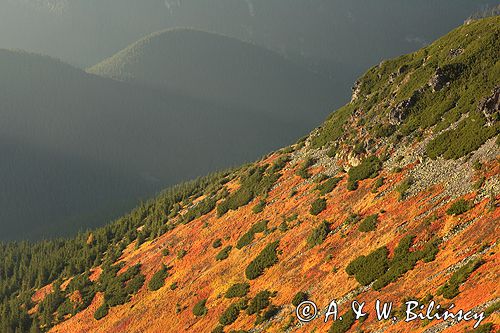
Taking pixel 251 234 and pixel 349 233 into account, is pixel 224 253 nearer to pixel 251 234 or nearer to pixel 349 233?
pixel 251 234

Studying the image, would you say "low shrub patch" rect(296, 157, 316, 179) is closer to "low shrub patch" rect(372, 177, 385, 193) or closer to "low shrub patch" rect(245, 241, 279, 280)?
"low shrub patch" rect(245, 241, 279, 280)

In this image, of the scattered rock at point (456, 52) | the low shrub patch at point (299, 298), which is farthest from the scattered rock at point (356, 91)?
the low shrub patch at point (299, 298)

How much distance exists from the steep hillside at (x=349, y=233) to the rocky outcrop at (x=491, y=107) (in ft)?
0.51

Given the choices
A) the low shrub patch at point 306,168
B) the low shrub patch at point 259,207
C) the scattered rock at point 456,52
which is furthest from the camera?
the low shrub patch at point 306,168

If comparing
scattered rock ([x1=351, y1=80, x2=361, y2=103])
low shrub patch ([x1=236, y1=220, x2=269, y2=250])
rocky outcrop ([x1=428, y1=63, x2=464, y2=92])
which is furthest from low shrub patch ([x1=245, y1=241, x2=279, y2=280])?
scattered rock ([x1=351, y1=80, x2=361, y2=103])

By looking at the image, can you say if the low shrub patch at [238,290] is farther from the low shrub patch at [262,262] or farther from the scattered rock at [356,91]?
the scattered rock at [356,91]

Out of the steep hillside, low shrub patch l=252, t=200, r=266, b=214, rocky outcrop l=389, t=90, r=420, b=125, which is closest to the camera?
the steep hillside

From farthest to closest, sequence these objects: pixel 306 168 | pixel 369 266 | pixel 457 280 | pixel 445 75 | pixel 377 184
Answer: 1. pixel 306 168
2. pixel 445 75
3. pixel 377 184
4. pixel 369 266
5. pixel 457 280

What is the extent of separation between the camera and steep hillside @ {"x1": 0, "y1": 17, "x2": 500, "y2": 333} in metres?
39.6

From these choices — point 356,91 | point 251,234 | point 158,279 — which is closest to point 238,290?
point 251,234

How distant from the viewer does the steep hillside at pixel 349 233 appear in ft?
130

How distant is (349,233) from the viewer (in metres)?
51.2

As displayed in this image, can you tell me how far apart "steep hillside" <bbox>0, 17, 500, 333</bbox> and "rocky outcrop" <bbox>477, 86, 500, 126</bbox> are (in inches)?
6.2

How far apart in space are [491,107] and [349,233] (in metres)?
19.0
